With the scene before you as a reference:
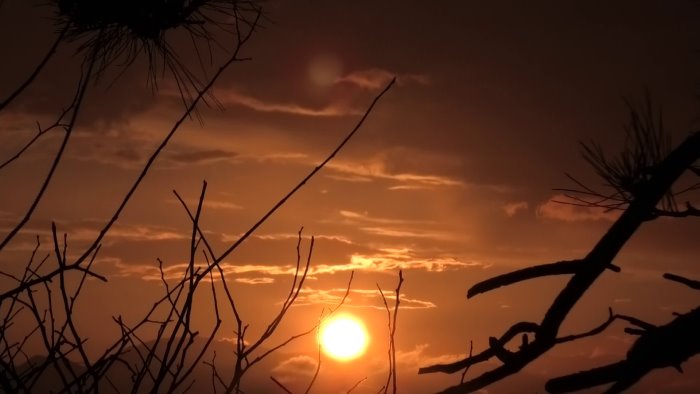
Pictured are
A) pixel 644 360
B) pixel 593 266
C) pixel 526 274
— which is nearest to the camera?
pixel 644 360

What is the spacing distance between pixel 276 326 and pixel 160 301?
16.6 inches

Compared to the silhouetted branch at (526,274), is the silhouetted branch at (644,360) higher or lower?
lower

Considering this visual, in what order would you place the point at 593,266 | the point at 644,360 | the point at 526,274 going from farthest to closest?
the point at 526,274 < the point at 593,266 < the point at 644,360

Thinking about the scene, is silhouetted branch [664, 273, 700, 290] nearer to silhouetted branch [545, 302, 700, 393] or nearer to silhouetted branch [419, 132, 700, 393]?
silhouetted branch [419, 132, 700, 393]

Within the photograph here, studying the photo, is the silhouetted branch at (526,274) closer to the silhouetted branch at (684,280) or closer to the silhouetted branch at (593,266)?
the silhouetted branch at (593,266)

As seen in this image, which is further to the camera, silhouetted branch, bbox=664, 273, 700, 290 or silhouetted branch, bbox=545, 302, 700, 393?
silhouetted branch, bbox=664, 273, 700, 290

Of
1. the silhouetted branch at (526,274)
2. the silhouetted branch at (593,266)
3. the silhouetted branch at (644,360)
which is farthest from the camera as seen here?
the silhouetted branch at (526,274)

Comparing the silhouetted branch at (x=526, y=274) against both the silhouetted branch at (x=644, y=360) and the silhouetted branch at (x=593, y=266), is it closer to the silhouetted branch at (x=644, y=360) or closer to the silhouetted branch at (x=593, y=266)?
the silhouetted branch at (x=593, y=266)

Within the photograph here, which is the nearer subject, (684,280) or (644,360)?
(644,360)

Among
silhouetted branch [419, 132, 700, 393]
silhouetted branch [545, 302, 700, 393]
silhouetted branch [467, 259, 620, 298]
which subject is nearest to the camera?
silhouetted branch [545, 302, 700, 393]

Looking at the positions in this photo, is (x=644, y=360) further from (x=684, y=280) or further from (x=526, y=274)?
(x=684, y=280)

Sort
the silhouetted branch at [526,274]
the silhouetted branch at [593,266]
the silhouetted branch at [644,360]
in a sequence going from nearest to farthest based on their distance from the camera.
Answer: the silhouetted branch at [644,360] → the silhouetted branch at [593,266] → the silhouetted branch at [526,274]

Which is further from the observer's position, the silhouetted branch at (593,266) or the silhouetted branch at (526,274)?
the silhouetted branch at (526,274)

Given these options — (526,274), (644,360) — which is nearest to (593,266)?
(526,274)
